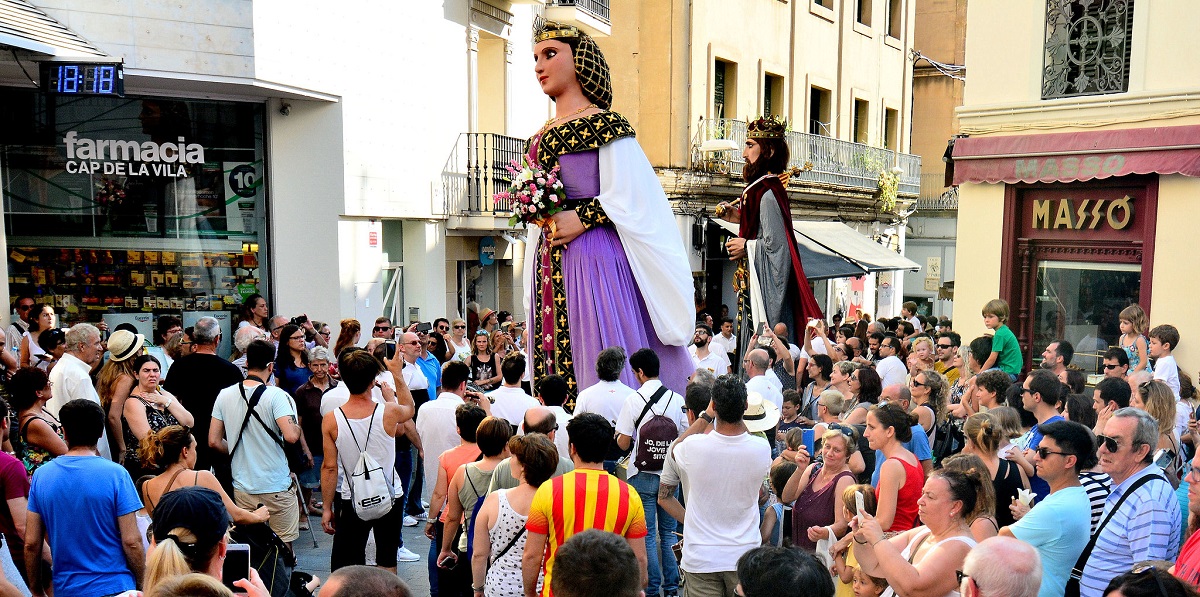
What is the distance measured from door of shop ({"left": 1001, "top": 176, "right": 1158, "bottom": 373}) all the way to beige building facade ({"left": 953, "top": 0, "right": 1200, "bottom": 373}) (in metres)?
0.01

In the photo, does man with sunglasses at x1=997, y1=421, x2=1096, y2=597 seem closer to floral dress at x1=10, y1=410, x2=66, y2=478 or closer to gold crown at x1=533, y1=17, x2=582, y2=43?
gold crown at x1=533, y1=17, x2=582, y2=43

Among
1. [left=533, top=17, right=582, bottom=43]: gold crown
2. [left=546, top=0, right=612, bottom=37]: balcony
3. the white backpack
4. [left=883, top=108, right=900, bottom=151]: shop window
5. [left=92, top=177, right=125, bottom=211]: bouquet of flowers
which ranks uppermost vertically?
→ [left=546, top=0, right=612, bottom=37]: balcony

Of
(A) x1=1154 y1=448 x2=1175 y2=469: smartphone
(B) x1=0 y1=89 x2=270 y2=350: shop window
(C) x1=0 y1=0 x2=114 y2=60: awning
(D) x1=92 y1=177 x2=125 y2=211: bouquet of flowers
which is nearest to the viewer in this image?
(A) x1=1154 y1=448 x2=1175 y2=469: smartphone

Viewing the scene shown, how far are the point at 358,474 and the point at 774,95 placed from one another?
17.8m

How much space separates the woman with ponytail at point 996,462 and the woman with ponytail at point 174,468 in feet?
10.1

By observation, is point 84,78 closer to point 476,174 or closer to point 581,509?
point 476,174

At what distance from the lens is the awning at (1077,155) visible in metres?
9.30

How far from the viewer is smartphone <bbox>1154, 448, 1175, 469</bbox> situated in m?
4.77

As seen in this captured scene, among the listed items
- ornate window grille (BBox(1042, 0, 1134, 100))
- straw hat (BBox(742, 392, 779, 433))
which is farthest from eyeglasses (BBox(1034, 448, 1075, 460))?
ornate window grille (BBox(1042, 0, 1134, 100))

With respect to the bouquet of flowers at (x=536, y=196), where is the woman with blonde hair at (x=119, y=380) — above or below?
below

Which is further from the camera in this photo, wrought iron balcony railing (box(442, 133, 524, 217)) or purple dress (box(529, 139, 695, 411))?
wrought iron balcony railing (box(442, 133, 524, 217))

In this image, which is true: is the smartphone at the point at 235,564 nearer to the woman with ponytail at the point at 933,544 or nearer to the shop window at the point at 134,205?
the woman with ponytail at the point at 933,544

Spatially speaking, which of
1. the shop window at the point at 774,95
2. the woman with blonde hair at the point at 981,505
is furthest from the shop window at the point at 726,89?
the woman with blonde hair at the point at 981,505

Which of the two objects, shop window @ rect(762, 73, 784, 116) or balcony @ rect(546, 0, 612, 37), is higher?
balcony @ rect(546, 0, 612, 37)
